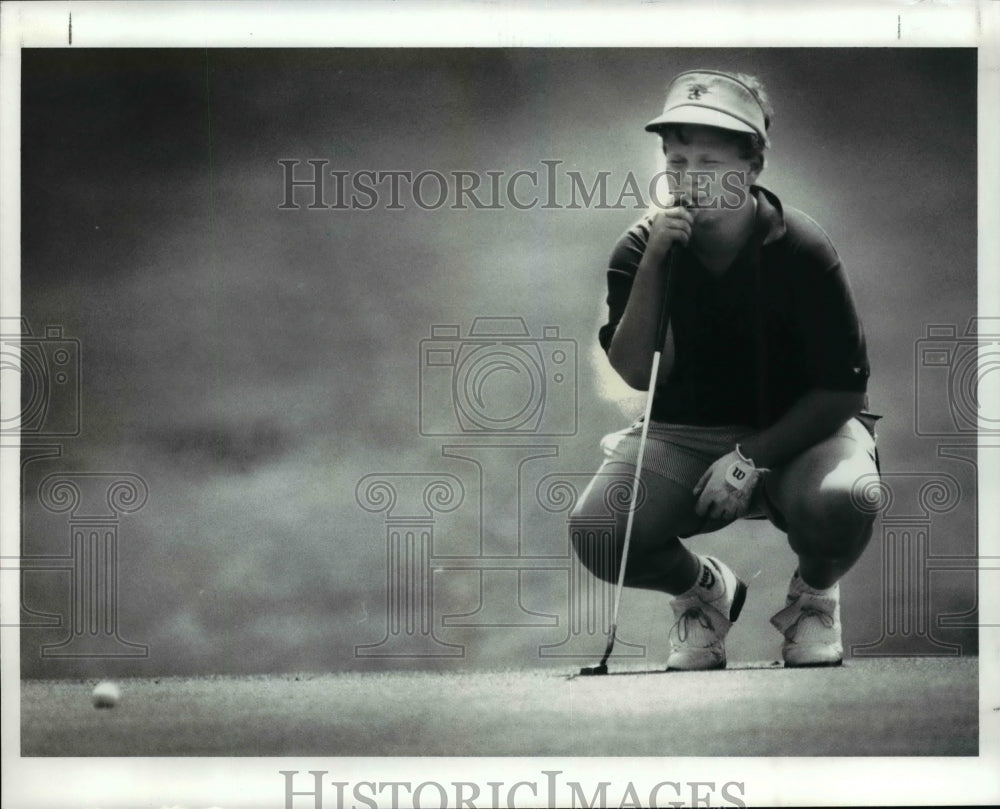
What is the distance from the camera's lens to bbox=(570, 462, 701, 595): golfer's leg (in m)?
5.27

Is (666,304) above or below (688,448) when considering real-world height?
above

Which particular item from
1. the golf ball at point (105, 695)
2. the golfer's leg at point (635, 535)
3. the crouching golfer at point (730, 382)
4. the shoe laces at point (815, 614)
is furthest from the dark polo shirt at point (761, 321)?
the golf ball at point (105, 695)

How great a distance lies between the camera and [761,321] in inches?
207

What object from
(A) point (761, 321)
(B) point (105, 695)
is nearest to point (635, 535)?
(A) point (761, 321)

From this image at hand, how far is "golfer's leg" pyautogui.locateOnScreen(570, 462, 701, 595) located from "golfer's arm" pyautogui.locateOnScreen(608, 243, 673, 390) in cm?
39

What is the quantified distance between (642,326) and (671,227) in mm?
396

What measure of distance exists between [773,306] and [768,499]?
743 millimetres

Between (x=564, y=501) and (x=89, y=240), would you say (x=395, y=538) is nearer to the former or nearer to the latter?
(x=564, y=501)

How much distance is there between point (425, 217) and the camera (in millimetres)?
5305

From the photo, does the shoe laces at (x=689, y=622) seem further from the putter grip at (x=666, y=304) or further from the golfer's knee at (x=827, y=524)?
the putter grip at (x=666, y=304)

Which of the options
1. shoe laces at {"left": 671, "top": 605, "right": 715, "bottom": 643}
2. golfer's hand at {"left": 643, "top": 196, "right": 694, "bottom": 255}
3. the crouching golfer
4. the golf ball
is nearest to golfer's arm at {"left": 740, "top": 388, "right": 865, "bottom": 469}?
the crouching golfer

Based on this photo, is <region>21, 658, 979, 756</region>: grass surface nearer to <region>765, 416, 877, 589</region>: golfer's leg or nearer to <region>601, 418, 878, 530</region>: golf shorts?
<region>765, 416, 877, 589</region>: golfer's leg

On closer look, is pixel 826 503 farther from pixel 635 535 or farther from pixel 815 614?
pixel 635 535

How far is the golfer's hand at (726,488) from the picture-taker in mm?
5277
